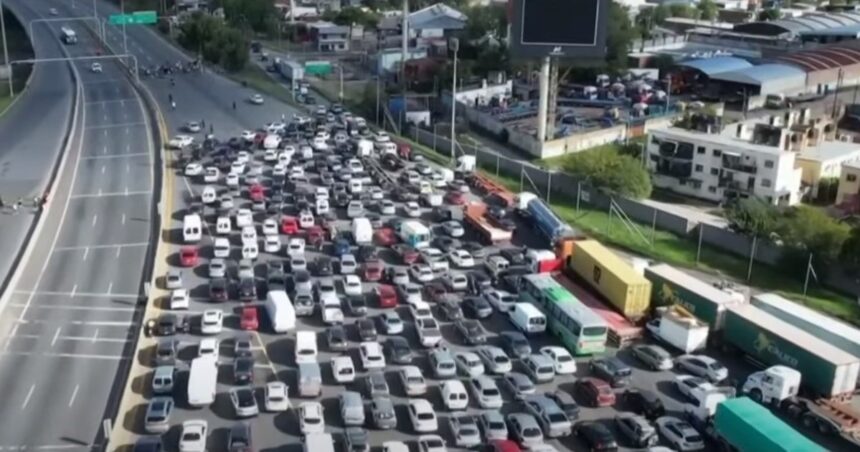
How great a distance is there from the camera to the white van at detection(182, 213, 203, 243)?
105ft

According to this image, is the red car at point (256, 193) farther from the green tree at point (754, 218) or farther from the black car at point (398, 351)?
the green tree at point (754, 218)

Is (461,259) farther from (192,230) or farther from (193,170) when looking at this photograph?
(193,170)

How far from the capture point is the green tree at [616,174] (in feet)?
122

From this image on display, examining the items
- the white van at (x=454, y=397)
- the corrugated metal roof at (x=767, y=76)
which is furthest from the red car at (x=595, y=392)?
the corrugated metal roof at (x=767, y=76)

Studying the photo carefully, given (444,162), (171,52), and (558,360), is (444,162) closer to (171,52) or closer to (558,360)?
(558,360)

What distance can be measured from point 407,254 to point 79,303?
421 inches

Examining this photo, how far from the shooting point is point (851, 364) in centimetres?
2252

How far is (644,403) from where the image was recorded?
2166 centimetres

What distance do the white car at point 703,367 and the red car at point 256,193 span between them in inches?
757

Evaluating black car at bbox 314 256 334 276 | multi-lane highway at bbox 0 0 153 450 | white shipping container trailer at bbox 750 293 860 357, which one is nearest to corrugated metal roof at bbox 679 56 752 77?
multi-lane highway at bbox 0 0 153 450

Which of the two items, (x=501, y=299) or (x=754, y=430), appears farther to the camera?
(x=501, y=299)

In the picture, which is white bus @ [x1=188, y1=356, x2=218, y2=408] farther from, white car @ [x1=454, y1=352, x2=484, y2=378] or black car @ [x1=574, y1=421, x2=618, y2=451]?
black car @ [x1=574, y1=421, x2=618, y2=451]

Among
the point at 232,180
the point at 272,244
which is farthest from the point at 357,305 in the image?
the point at 232,180

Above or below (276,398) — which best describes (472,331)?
above
